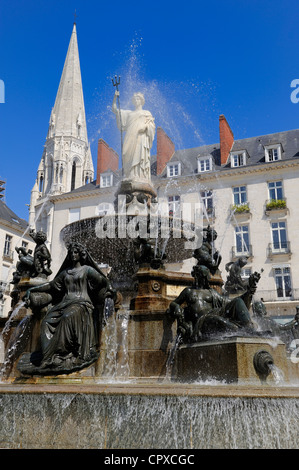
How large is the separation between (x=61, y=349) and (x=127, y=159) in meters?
9.56

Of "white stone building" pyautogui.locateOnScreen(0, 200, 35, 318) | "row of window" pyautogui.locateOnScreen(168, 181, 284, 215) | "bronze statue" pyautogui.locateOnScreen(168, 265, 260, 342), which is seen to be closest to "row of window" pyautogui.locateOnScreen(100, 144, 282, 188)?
"row of window" pyautogui.locateOnScreen(168, 181, 284, 215)

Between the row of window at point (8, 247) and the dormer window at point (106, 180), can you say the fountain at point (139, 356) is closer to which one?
the dormer window at point (106, 180)

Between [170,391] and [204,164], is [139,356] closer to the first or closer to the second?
[170,391]

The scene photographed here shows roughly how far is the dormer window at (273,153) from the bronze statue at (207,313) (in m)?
31.5

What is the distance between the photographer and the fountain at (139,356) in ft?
13.9

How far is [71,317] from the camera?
6598 mm

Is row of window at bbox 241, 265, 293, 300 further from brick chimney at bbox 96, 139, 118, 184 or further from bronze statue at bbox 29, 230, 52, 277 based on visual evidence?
bronze statue at bbox 29, 230, 52, 277

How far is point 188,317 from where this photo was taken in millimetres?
8031

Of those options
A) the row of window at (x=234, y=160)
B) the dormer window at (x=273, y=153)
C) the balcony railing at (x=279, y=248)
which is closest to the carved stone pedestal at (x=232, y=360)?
the balcony railing at (x=279, y=248)

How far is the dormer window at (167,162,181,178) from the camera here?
42000 mm

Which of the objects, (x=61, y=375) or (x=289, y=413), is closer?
(x=289, y=413)

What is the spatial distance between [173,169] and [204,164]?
117 inches

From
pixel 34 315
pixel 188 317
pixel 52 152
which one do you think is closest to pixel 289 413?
pixel 188 317

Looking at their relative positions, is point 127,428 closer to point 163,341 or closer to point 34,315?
point 163,341
